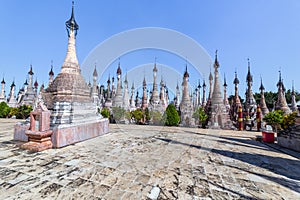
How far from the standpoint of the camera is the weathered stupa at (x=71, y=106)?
5.11 m

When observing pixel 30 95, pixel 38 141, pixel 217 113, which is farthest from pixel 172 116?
pixel 30 95

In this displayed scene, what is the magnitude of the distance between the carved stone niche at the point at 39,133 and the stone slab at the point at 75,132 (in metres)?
0.19

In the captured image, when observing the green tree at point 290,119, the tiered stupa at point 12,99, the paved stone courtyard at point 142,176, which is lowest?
the paved stone courtyard at point 142,176

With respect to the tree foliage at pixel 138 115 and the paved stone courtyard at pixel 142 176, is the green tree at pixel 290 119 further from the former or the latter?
the tree foliage at pixel 138 115

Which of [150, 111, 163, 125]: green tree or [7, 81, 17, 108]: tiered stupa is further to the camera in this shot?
[7, 81, 17, 108]: tiered stupa

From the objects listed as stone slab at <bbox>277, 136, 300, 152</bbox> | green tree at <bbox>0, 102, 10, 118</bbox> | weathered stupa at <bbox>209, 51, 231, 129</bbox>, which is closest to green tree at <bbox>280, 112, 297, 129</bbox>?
stone slab at <bbox>277, 136, 300, 152</bbox>

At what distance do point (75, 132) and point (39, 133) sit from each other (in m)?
1.16

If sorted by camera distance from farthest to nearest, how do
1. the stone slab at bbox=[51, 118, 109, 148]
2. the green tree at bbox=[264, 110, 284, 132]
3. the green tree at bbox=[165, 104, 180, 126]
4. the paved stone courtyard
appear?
the green tree at bbox=[165, 104, 180, 126], the green tree at bbox=[264, 110, 284, 132], the stone slab at bbox=[51, 118, 109, 148], the paved stone courtyard

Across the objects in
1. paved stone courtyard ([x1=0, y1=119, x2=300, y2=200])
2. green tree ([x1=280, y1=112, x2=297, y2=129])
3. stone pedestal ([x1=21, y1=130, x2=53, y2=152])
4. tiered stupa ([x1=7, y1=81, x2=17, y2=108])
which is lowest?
paved stone courtyard ([x1=0, y1=119, x2=300, y2=200])

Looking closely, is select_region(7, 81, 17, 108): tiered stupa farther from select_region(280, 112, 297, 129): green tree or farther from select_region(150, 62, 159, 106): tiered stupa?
select_region(280, 112, 297, 129): green tree

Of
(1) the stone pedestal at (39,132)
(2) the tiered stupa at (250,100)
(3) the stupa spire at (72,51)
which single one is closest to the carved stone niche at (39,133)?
(1) the stone pedestal at (39,132)

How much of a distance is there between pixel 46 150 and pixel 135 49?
632 cm

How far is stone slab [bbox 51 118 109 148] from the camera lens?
15.3 ft

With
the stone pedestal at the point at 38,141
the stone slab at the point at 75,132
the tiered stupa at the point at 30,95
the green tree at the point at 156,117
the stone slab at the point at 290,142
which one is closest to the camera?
the stone pedestal at the point at 38,141
